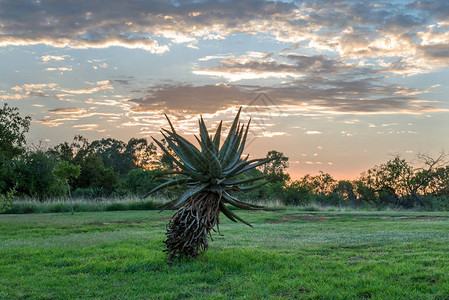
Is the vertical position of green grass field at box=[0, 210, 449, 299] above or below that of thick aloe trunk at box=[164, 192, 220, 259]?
below

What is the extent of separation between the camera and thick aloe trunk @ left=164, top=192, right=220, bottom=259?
6.98 m

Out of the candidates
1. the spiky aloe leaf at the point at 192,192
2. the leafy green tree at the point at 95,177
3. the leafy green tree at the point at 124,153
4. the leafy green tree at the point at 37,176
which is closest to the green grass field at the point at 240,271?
the spiky aloe leaf at the point at 192,192

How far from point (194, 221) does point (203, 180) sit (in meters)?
0.73

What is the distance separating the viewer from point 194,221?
6.93 meters

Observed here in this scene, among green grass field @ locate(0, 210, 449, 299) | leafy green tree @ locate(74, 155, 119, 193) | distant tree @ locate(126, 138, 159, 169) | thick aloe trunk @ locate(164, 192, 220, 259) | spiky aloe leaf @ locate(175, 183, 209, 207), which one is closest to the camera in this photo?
green grass field @ locate(0, 210, 449, 299)

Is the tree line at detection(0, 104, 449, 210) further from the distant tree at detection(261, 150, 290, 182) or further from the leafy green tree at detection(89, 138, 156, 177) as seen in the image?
the leafy green tree at detection(89, 138, 156, 177)

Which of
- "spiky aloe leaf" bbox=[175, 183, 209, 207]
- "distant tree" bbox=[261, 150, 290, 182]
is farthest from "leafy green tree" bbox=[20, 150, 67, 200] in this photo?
"spiky aloe leaf" bbox=[175, 183, 209, 207]

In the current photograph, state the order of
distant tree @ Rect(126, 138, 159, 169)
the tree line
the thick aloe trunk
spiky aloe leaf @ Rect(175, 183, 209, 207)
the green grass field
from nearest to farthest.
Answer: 1. the green grass field
2. spiky aloe leaf @ Rect(175, 183, 209, 207)
3. the thick aloe trunk
4. the tree line
5. distant tree @ Rect(126, 138, 159, 169)

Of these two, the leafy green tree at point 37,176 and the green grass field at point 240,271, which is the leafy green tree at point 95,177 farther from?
the green grass field at point 240,271

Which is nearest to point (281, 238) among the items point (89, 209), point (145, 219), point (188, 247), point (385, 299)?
point (188, 247)

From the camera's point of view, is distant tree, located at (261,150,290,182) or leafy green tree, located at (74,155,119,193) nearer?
distant tree, located at (261,150,290,182)

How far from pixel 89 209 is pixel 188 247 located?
22.5 m

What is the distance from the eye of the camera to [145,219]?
20.2m

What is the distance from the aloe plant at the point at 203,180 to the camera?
6.85 meters
